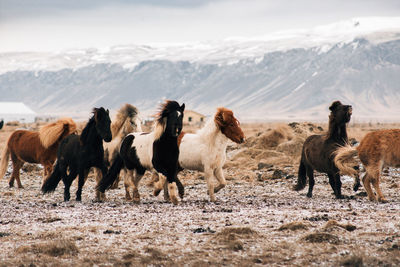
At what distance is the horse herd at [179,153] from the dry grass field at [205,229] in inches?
18.8

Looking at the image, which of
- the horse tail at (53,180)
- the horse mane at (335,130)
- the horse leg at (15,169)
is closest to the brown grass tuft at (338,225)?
the horse mane at (335,130)

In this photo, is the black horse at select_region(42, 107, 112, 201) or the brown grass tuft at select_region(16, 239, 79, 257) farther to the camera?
the black horse at select_region(42, 107, 112, 201)

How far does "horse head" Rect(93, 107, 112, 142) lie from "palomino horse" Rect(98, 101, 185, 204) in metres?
0.53

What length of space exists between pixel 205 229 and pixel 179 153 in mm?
4220

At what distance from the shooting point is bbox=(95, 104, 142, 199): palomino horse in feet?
49.0

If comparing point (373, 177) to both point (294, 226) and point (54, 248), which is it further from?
point (54, 248)

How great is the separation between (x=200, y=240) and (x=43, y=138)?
8.34 metres

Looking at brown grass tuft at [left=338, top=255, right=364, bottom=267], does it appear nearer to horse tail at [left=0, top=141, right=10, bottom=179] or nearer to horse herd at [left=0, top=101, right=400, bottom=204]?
horse herd at [left=0, top=101, right=400, bottom=204]

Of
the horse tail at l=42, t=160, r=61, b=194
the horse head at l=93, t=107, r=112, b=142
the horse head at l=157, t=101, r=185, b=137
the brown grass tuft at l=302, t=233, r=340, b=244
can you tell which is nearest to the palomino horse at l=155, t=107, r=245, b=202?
the horse head at l=157, t=101, r=185, b=137

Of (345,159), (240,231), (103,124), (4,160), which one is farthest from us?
(4,160)

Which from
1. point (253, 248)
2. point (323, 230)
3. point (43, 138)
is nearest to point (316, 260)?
point (253, 248)

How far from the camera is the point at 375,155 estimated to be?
13.2m

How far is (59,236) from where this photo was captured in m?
9.28

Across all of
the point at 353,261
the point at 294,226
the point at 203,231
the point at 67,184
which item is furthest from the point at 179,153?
the point at 353,261
